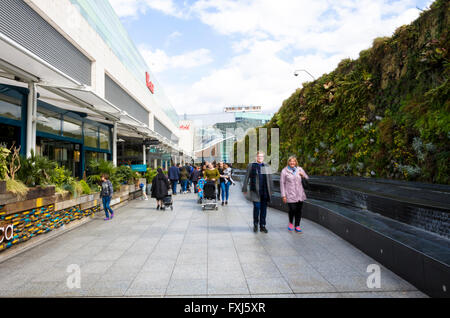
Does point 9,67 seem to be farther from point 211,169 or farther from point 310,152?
point 310,152

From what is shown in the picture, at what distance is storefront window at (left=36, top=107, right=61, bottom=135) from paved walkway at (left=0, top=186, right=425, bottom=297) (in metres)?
4.80

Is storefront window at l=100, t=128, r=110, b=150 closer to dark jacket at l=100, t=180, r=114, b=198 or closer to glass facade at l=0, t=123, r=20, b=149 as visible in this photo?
glass facade at l=0, t=123, r=20, b=149

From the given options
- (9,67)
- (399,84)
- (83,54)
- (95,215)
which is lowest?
(95,215)

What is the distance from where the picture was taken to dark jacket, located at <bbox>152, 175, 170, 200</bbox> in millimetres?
10531

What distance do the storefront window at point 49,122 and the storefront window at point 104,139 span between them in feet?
14.2

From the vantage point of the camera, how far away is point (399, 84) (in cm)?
1199

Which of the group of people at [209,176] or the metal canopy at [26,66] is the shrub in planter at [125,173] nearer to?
the group of people at [209,176]

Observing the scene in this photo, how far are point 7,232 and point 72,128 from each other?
8.19 m

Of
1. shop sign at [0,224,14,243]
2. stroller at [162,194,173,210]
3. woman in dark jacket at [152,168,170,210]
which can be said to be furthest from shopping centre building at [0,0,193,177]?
stroller at [162,194,173,210]

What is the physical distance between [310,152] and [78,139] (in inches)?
536

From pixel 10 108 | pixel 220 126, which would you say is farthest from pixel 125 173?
pixel 220 126

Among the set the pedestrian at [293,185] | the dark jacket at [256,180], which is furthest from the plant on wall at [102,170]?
the pedestrian at [293,185]

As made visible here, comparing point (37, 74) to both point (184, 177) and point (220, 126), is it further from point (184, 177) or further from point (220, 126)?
point (220, 126)
